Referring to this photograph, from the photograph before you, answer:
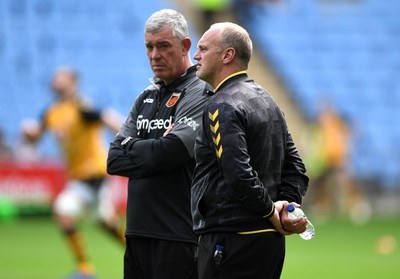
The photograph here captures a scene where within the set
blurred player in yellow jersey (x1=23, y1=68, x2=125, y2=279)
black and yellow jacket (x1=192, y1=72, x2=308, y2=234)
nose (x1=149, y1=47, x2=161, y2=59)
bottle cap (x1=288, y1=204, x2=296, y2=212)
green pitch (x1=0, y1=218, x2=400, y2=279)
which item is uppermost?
nose (x1=149, y1=47, x2=161, y2=59)

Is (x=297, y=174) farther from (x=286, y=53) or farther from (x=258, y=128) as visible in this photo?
(x=286, y=53)

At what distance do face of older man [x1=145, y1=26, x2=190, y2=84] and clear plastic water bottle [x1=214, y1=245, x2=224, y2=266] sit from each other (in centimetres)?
147

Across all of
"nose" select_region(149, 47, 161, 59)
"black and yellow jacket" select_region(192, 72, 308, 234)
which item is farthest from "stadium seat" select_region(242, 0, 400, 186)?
"black and yellow jacket" select_region(192, 72, 308, 234)

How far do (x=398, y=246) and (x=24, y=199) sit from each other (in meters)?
8.03

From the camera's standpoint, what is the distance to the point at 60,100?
13.6m

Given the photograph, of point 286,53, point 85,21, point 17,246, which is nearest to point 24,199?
point 17,246

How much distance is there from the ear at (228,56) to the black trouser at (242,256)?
1.02m

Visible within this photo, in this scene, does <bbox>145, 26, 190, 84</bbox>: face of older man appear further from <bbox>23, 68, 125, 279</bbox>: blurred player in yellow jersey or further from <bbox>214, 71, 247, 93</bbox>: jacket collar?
<bbox>23, 68, 125, 279</bbox>: blurred player in yellow jersey

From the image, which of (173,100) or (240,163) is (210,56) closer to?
(240,163)

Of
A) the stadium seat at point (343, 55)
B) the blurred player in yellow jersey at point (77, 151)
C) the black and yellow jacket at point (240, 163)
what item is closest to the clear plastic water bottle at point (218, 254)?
the black and yellow jacket at point (240, 163)

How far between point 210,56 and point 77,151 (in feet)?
25.6

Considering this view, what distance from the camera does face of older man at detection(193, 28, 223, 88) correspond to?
5.81m

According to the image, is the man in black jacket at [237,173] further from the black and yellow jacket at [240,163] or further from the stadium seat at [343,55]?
the stadium seat at [343,55]

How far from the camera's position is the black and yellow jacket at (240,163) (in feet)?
18.0
